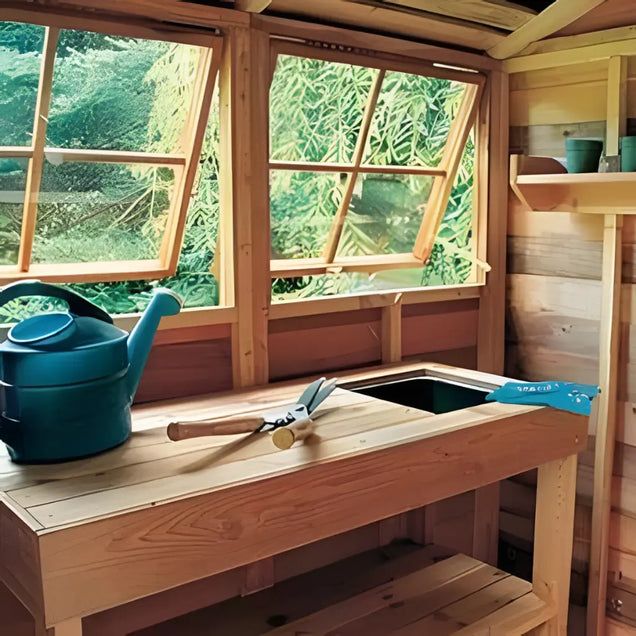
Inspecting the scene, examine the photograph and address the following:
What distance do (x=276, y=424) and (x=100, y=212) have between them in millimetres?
734

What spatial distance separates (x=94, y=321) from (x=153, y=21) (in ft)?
2.60

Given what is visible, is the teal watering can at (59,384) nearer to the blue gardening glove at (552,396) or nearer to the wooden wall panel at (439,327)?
the blue gardening glove at (552,396)

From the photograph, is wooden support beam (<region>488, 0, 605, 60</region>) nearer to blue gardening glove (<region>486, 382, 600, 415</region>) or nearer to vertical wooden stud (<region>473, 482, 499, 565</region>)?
blue gardening glove (<region>486, 382, 600, 415</region>)

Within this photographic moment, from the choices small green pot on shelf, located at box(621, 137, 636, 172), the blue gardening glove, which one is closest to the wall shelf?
small green pot on shelf, located at box(621, 137, 636, 172)

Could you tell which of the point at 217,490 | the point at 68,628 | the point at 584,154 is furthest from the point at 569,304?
the point at 68,628

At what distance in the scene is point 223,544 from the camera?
133 cm

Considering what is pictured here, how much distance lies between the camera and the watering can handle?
A: 146cm

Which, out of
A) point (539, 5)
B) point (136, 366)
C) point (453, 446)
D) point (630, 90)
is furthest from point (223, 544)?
point (539, 5)

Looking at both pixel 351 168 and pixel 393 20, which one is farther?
pixel 351 168

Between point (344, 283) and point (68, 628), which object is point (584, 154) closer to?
point (344, 283)

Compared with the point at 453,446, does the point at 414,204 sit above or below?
above

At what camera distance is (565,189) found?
248cm

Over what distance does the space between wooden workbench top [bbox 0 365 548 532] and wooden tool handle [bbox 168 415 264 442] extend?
0.03m

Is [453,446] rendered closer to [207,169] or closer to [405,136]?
[207,169]
